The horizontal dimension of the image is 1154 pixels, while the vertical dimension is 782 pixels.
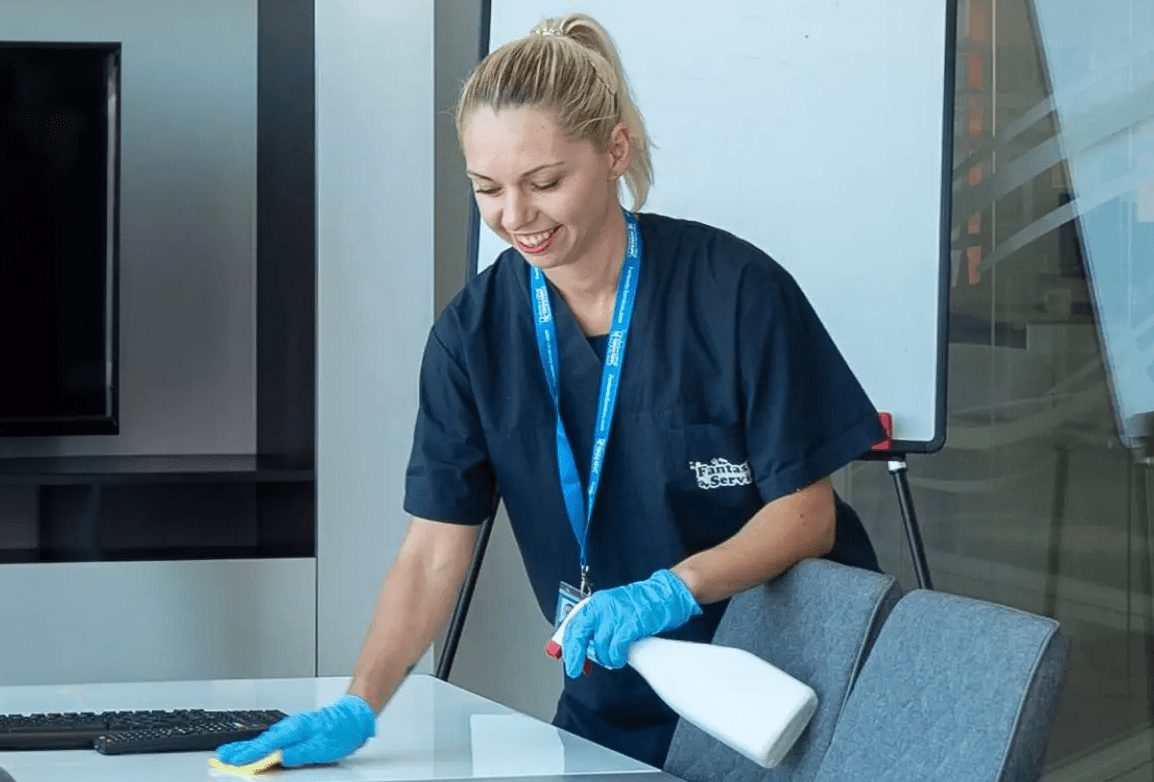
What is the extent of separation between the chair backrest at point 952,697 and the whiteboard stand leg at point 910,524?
98 cm

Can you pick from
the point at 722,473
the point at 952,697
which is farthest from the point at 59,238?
the point at 952,697

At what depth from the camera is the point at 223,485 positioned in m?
3.31

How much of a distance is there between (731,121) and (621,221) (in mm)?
688

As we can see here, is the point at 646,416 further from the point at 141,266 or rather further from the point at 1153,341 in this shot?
the point at 141,266

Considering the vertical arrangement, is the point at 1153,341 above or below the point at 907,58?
below

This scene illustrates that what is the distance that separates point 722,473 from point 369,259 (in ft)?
4.19

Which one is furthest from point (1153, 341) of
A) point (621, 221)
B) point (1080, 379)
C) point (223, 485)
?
point (223, 485)

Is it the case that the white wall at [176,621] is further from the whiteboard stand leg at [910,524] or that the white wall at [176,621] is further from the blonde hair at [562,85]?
the blonde hair at [562,85]

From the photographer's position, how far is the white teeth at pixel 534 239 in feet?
5.58

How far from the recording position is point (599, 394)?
71.7 inches

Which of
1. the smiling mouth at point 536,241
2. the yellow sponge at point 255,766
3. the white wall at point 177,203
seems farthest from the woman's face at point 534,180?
the white wall at point 177,203

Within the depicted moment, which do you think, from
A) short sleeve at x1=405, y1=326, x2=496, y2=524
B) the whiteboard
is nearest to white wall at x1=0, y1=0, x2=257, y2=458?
the whiteboard

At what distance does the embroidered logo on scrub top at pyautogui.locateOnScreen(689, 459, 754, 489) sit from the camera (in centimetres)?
179

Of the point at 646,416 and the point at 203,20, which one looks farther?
the point at 203,20
